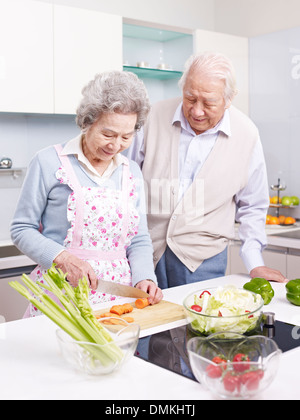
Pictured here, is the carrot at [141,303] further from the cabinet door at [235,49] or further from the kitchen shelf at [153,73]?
the cabinet door at [235,49]

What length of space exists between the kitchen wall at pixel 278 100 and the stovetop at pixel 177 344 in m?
2.39

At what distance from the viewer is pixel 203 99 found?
187cm

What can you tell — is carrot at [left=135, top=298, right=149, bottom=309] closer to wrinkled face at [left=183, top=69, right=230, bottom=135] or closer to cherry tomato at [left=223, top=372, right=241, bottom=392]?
cherry tomato at [left=223, top=372, right=241, bottom=392]

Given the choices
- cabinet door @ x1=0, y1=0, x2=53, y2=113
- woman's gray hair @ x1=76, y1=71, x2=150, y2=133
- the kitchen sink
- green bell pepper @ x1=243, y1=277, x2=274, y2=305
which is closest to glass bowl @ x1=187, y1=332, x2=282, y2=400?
green bell pepper @ x1=243, y1=277, x2=274, y2=305

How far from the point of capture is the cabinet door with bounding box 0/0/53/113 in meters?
2.70

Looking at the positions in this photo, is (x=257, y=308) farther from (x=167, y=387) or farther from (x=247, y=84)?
(x=247, y=84)

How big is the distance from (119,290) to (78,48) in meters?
1.76

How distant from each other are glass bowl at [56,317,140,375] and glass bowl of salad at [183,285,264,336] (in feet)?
0.82

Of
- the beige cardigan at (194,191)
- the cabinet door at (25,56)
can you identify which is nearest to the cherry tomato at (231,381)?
the beige cardigan at (194,191)

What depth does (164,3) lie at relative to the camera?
376 centimetres

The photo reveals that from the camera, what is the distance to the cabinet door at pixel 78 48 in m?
2.87

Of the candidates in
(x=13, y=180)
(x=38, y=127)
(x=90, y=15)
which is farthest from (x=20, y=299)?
(x=90, y=15)

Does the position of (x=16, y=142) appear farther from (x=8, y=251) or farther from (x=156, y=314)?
(x=156, y=314)

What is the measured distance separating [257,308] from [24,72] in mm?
1985
